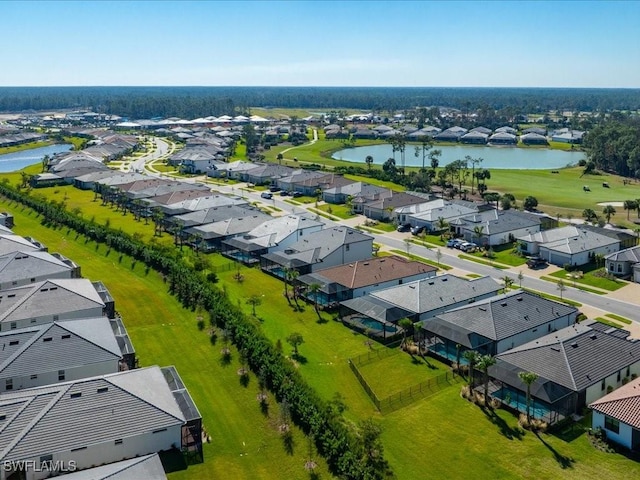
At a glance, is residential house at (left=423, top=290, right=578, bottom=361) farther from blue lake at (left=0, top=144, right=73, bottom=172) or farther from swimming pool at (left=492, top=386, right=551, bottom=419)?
blue lake at (left=0, top=144, right=73, bottom=172)

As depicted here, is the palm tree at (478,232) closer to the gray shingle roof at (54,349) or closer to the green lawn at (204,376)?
the green lawn at (204,376)

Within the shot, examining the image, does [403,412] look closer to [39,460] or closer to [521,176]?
[39,460]

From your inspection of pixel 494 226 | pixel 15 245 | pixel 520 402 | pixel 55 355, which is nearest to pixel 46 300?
pixel 55 355

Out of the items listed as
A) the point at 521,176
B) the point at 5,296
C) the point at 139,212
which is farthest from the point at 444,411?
the point at 521,176

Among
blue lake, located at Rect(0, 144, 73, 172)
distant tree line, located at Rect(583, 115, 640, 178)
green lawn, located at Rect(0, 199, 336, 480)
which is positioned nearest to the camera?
green lawn, located at Rect(0, 199, 336, 480)

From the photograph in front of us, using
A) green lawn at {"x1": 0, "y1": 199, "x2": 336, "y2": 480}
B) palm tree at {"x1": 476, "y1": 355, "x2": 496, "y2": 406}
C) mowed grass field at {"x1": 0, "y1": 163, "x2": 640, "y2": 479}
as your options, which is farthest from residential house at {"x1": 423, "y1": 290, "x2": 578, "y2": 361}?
green lawn at {"x1": 0, "y1": 199, "x2": 336, "y2": 480}

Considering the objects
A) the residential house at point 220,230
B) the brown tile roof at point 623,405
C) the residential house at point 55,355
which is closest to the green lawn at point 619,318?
the brown tile roof at point 623,405
